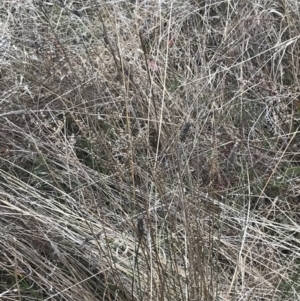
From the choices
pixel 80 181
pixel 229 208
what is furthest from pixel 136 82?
pixel 229 208

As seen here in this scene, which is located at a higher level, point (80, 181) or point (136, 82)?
point (136, 82)

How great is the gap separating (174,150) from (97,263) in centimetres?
28

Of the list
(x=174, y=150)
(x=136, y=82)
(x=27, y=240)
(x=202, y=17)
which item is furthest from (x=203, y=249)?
(x=202, y=17)

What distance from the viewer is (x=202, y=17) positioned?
1.94 m

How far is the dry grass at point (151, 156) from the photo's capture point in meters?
1.19

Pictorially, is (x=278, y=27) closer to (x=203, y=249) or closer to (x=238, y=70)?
(x=238, y=70)

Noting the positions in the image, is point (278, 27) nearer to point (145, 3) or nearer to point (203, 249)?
point (145, 3)

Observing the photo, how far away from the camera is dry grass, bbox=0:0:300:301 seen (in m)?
1.19

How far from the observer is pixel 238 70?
1.83 meters

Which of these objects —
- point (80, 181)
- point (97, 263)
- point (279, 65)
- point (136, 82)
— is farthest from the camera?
point (279, 65)

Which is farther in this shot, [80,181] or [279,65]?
[279,65]

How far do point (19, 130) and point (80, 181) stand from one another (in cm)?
23

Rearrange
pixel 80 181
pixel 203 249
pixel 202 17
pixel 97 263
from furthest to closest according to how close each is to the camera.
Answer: pixel 202 17, pixel 80 181, pixel 97 263, pixel 203 249

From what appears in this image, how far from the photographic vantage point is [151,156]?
4.77 feet
